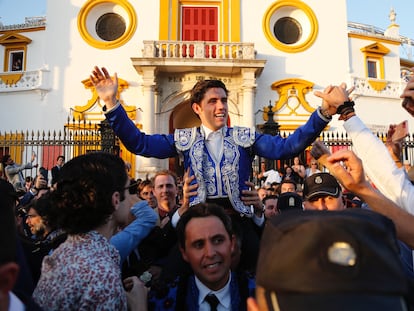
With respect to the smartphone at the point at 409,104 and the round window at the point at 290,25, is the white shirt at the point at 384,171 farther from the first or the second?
the round window at the point at 290,25

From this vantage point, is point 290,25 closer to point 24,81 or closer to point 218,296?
point 24,81

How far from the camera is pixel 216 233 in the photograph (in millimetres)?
2297

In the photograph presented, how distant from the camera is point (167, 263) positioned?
278cm

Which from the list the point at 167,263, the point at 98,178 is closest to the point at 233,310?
the point at 167,263

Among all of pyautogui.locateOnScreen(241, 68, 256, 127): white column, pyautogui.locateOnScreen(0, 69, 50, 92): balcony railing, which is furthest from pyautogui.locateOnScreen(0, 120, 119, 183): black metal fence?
pyautogui.locateOnScreen(241, 68, 256, 127): white column

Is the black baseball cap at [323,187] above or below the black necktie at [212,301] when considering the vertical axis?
above

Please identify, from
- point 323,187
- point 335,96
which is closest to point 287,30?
point 323,187

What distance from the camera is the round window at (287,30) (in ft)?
60.5

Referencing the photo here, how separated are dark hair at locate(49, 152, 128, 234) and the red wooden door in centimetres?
1682

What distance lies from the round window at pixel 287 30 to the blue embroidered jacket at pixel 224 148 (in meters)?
16.3

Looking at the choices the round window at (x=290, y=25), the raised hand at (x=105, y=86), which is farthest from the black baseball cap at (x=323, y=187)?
the round window at (x=290, y=25)

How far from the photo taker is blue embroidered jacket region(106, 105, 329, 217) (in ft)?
10.2

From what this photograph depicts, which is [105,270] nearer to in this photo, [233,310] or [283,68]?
[233,310]

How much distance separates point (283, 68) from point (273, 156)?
15329 millimetres
